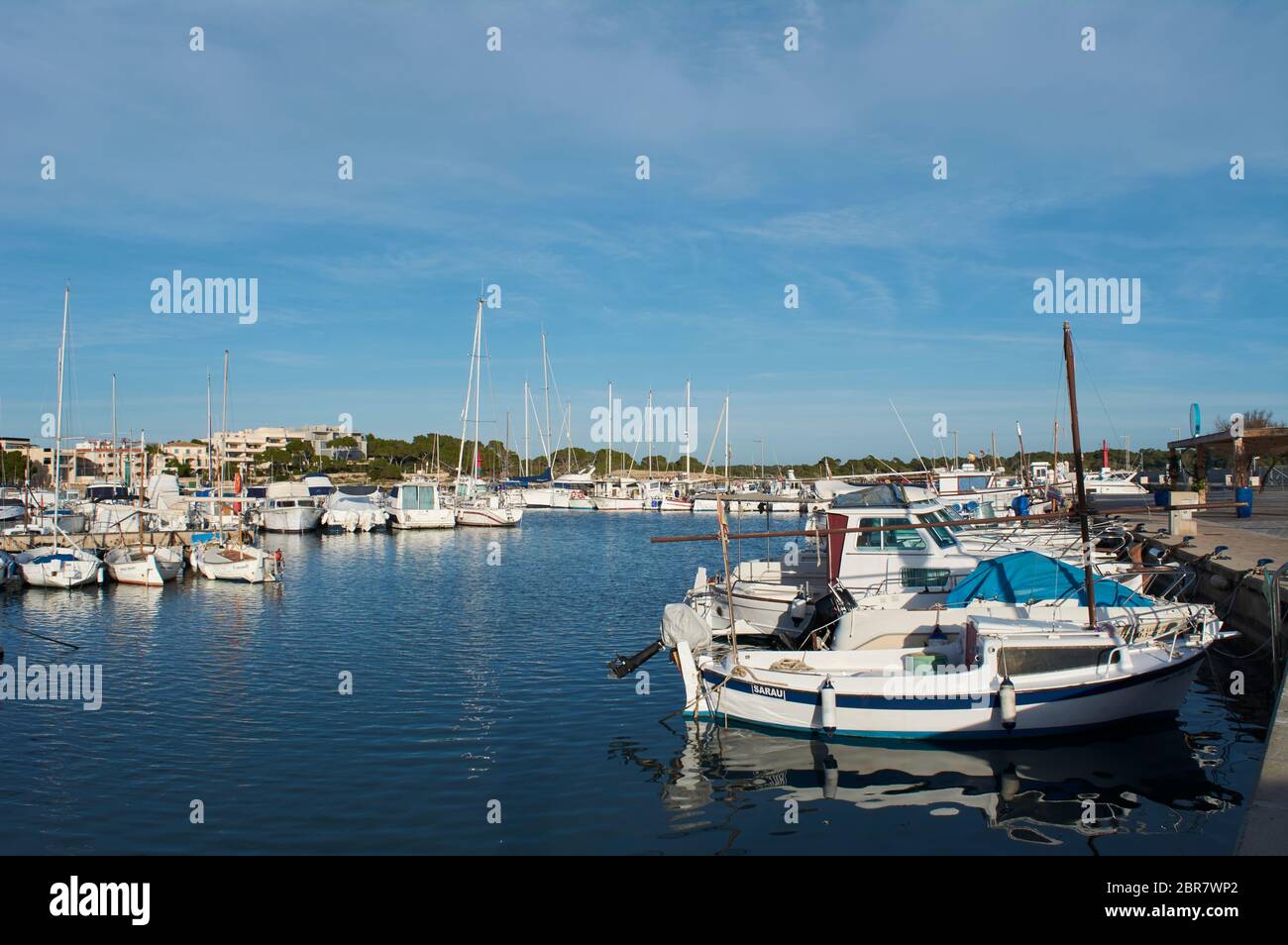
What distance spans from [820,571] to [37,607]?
2774cm

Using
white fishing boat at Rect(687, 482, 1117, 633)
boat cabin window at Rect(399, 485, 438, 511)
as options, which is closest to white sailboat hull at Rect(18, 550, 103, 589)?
white fishing boat at Rect(687, 482, 1117, 633)

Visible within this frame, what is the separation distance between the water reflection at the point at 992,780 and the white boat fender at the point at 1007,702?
0.58 m

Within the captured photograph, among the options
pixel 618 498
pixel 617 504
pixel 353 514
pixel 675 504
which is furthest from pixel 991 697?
pixel 618 498

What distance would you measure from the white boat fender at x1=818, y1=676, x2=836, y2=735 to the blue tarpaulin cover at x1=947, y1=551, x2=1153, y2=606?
4.85 meters

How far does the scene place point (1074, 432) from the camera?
17391 mm

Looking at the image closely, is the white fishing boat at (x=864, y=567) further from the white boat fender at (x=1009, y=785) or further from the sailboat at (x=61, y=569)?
the sailboat at (x=61, y=569)

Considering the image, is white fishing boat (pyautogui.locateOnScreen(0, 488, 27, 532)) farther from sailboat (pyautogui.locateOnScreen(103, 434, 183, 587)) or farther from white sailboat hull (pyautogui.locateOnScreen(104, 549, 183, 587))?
white sailboat hull (pyautogui.locateOnScreen(104, 549, 183, 587))

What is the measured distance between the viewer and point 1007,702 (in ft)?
51.0

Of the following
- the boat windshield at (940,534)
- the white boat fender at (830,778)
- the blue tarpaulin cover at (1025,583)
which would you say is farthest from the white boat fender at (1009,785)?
the boat windshield at (940,534)

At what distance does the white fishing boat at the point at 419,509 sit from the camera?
76.6m

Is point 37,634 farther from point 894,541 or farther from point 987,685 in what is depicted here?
point 987,685

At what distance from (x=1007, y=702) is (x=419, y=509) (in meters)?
66.5

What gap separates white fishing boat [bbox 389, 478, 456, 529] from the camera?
76625 millimetres

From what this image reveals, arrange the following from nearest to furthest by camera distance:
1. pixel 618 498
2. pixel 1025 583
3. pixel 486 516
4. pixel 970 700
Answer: pixel 970 700
pixel 1025 583
pixel 486 516
pixel 618 498
